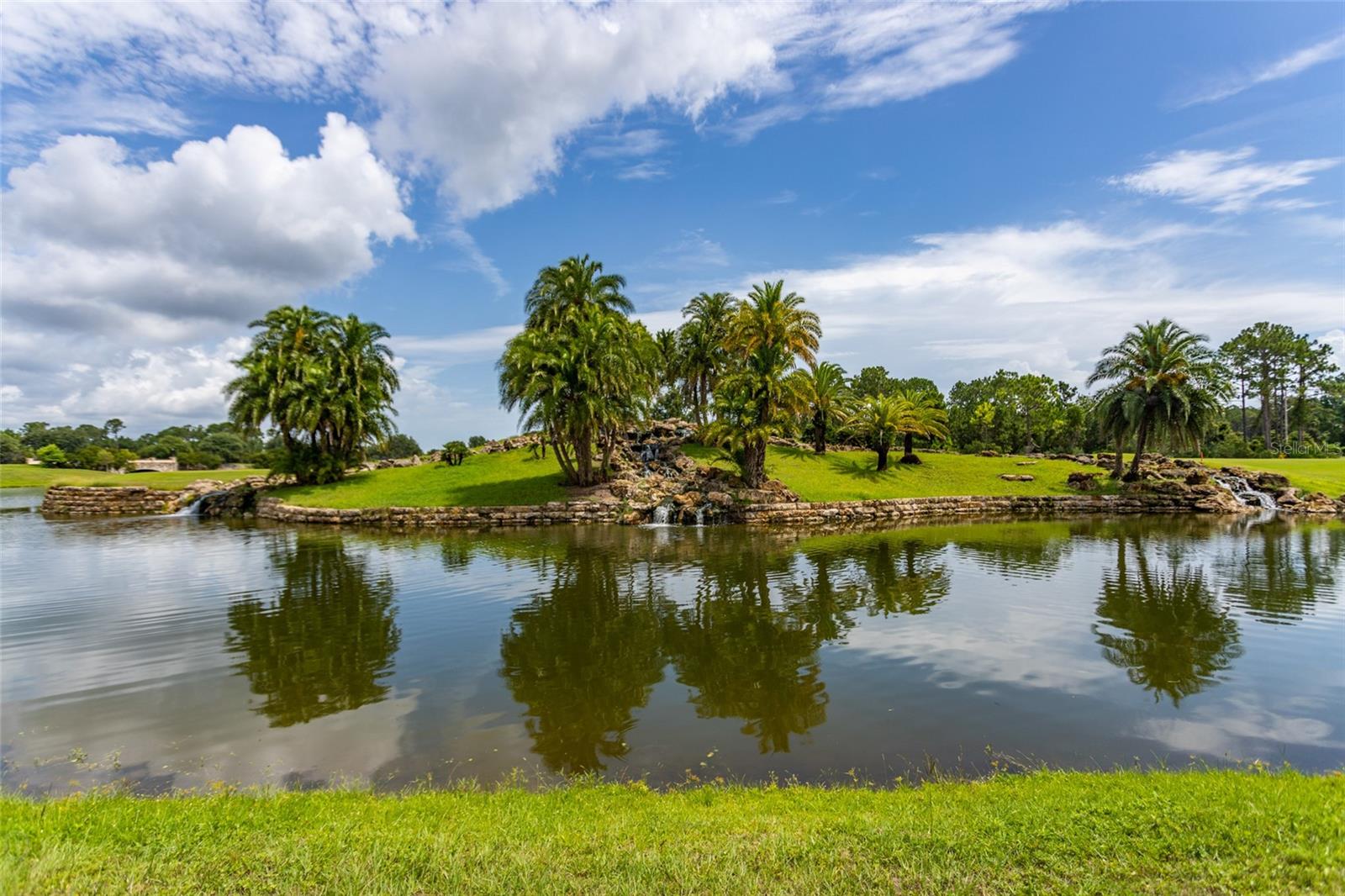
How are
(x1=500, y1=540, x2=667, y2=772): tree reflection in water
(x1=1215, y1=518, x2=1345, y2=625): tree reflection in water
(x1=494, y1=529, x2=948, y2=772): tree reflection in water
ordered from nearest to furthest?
1. (x1=500, y1=540, x2=667, y2=772): tree reflection in water
2. (x1=494, y1=529, x2=948, y2=772): tree reflection in water
3. (x1=1215, y1=518, x2=1345, y2=625): tree reflection in water

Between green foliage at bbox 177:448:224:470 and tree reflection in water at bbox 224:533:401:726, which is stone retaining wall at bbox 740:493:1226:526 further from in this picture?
green foliage at bbox 177:448:224:470

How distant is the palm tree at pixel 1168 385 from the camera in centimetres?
4109

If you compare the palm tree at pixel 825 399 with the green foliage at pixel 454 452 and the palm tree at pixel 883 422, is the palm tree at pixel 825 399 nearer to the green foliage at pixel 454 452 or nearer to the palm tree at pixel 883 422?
the palm tree at pixel 883 422

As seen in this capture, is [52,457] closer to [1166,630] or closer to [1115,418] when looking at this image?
[1166,630]

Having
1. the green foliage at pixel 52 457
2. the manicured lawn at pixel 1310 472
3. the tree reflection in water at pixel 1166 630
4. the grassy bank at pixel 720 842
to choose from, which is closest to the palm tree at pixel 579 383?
the tree reflection in water at pixel 1166 630

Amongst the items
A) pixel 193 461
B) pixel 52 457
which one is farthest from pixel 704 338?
pixel 52 457

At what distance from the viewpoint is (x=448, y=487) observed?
43.2 m

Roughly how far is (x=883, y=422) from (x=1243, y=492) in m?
23.9

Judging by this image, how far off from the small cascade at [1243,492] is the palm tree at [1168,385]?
4.31 meters

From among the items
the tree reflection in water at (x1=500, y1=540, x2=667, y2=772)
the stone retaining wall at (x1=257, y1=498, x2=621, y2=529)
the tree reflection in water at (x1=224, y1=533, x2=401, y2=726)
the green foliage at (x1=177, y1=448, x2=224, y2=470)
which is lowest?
the tree reflection in water at (x1=500, y1=540, x2=667, y2=772)

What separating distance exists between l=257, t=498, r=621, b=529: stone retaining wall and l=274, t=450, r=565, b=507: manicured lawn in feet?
3.92

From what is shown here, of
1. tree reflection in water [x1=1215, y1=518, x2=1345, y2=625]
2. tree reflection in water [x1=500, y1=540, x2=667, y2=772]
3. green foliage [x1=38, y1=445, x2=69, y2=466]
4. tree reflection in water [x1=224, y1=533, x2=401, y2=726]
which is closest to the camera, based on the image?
tree reflection in water [x1=500, y1=540, x2=667, y2=772]

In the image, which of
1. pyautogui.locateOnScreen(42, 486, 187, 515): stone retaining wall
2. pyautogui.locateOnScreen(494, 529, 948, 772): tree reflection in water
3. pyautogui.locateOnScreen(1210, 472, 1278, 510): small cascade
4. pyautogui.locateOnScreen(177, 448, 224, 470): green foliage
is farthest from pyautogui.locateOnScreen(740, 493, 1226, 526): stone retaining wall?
pyautogui.locateOnScreen(177, 448, 224, 470): green foliage

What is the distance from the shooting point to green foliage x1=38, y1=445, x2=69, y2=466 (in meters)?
85.2
